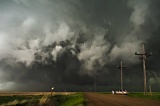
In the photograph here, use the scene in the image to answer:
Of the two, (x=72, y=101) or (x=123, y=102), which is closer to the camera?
(x=123, y=102)

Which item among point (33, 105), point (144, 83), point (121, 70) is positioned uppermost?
point (121, 70)

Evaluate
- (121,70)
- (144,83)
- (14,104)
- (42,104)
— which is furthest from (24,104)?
(121,70)

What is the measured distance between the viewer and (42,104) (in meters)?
59.7

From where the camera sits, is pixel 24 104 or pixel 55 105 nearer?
pixel 55 105

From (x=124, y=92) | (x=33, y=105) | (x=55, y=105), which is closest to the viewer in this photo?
(x=55, y=105)

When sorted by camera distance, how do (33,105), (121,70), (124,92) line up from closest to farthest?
1. (33,105)
2. (124,92)
3. (121,70)

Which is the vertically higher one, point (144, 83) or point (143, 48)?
point (143, 48)

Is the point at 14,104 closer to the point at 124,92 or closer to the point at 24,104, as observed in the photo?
the point at 24,104

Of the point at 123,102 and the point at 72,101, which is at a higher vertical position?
the point at 123,102

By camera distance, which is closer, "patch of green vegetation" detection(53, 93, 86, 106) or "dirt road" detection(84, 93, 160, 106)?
"dirt road" detection(84, 93, 160, 106)

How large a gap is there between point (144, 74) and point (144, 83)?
2.27m

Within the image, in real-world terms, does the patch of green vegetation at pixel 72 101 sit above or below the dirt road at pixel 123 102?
below

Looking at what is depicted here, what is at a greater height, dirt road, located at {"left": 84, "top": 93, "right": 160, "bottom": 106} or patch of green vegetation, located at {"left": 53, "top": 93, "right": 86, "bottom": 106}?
dirt road, located at {"left": 84, "top": 93, "right": 160, "bottom": 106}

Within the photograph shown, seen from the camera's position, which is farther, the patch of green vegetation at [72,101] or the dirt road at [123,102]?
the patch of green vegetation at [72,101]
